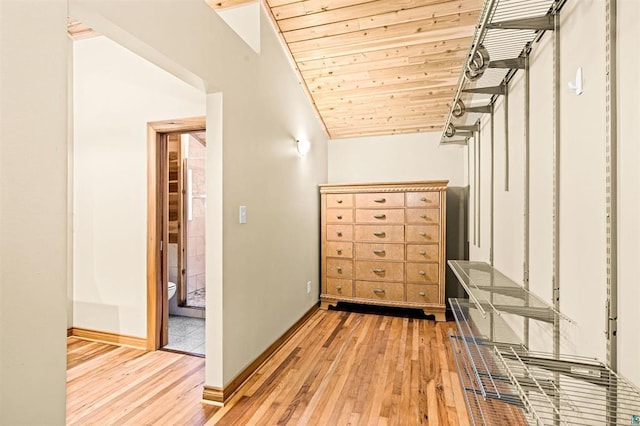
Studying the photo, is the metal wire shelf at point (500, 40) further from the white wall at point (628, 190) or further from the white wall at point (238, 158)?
the white wall at point (238, 158)

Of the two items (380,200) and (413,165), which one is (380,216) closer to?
(380,200)

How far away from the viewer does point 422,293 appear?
11.8 feet

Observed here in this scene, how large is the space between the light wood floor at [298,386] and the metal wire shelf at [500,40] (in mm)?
1910

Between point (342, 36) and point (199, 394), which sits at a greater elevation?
point (342, 36)

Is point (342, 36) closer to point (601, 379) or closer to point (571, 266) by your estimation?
point (571, 266)

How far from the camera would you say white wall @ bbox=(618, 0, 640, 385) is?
0.90 meters

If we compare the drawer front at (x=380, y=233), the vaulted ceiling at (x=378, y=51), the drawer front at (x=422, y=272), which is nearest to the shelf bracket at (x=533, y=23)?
the vaulted ceiling at (x=378, y=51)

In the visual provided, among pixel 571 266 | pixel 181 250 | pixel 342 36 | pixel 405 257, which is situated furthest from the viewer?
pixel 181 250

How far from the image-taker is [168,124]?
276cm

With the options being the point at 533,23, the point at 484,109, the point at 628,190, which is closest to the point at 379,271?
the point at 484,109

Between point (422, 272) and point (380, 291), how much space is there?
1.70ft

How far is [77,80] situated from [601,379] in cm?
411

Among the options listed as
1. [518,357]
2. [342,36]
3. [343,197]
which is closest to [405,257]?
[343,197]

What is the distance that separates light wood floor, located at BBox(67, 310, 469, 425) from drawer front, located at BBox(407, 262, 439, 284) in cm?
61
